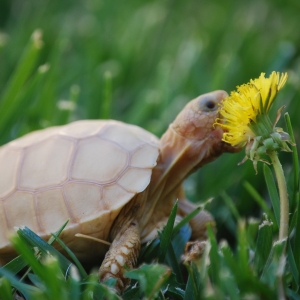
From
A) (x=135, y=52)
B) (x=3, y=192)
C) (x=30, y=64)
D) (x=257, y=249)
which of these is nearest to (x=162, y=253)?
(x=257, y=249)

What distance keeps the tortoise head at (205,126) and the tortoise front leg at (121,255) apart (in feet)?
0.88

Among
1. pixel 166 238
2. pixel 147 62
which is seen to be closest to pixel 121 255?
pixel 166 238

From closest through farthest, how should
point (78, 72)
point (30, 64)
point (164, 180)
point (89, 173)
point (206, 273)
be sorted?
point (206, 273) → point (89, 173) → point (164, 180) → point (30, 64) → point (78, 72)

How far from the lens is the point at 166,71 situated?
2062 mm

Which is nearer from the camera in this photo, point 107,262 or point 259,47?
point 107,262

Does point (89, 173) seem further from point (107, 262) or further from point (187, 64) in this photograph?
point (187, 64)

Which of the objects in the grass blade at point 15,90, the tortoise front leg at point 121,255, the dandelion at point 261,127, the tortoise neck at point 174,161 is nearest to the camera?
the dandelion at point 261,127

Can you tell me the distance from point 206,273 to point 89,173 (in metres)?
0.38

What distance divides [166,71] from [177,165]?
901 millimetres

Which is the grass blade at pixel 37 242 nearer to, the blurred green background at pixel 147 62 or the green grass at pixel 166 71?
the green grass at pixel 166 71

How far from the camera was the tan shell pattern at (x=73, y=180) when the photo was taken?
1085 mm

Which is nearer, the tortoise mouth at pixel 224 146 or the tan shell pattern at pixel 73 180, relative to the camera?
the tan shell pattern at pixel 73 180

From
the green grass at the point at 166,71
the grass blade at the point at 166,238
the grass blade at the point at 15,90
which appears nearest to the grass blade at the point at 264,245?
the green grass at the point at 166,71

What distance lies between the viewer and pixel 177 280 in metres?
1.08
